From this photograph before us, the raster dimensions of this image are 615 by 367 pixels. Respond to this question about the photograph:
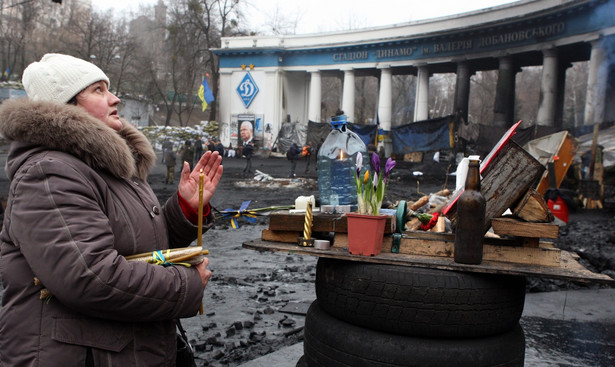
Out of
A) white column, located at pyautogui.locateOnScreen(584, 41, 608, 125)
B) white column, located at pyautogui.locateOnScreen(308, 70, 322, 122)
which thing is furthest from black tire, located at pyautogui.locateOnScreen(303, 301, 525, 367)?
white column, located at pyautogui.locateOnScreen(308, 70, 322, 122)

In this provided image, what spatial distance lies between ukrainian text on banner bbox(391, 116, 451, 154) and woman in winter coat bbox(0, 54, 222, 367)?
83.2 feet

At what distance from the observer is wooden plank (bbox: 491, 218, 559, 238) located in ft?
7.76

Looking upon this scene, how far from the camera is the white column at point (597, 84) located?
22.4m

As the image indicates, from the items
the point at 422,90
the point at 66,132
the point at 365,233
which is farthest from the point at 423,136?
the point at 66,132

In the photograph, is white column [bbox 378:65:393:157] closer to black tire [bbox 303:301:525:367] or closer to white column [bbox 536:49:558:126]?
white column [bbox 536:49:558:126]

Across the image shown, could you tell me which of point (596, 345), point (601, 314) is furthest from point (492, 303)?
point (601, 314)

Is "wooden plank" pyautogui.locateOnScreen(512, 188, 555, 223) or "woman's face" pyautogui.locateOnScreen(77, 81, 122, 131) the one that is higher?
"woman's face" pyautogui.locateOnScreen(77, 81, 122, 131)

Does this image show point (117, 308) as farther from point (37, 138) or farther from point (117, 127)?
point (117, 127)

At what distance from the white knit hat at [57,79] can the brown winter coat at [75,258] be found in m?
0.12

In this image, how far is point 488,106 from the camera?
191ft

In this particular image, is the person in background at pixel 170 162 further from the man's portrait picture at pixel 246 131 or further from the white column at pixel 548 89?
the man's portrait picture at pixel 246 131

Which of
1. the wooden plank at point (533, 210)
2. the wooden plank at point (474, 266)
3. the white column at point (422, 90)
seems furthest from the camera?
the white column at point (422, 90)

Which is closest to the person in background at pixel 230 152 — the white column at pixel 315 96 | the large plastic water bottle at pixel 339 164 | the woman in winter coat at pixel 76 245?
the white column at pixel 315 96

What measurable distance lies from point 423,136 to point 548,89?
6932mm
